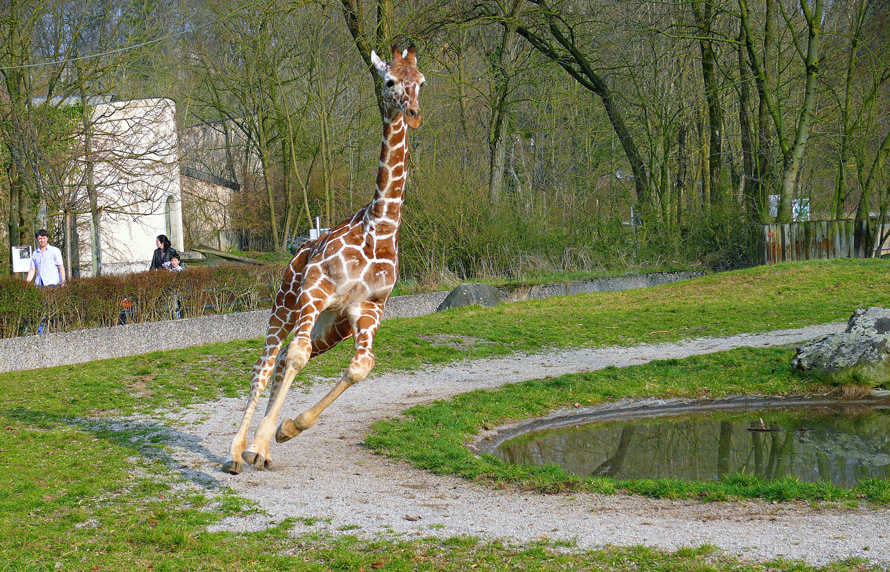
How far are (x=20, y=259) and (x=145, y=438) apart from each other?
8.26m

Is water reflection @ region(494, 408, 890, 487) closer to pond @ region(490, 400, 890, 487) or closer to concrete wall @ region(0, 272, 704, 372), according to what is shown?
pond @ region(490, 400, 890, 487)

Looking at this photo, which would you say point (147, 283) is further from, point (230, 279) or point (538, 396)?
point (538, 396)

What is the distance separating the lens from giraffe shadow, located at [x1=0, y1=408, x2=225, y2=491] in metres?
6.69

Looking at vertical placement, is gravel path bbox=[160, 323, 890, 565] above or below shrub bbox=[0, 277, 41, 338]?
below

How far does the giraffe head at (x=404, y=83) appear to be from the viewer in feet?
20.5

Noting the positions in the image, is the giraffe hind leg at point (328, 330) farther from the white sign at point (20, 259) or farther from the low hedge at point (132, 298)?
the white sign at point (20, 259)

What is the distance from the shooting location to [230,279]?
619 inches

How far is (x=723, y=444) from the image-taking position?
7.77 metres

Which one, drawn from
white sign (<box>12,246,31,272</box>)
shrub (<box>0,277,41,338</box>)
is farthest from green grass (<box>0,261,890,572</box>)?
white sign (<box>12,246,31,272</box>)

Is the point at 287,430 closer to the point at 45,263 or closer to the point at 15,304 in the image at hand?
the point at 15,304

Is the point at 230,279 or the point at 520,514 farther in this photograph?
the point at 230,279

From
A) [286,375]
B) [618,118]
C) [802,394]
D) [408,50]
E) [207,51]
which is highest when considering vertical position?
[207,51]

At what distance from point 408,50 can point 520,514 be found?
3.49 meters

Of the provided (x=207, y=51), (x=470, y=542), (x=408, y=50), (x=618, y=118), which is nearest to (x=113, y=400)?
(x=408, y=50)
